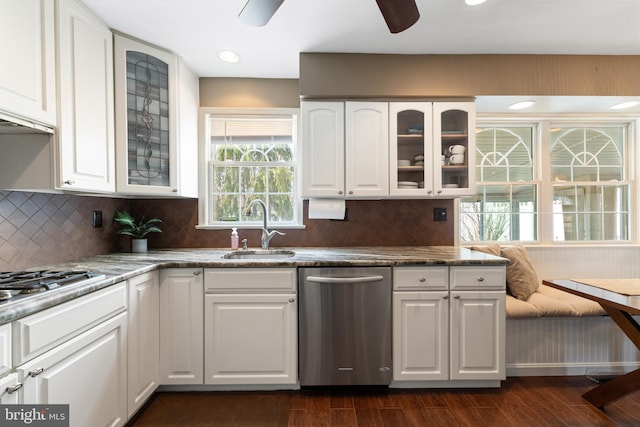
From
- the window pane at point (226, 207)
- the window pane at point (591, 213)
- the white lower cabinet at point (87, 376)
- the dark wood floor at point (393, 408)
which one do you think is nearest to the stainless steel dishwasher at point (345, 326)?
the dark wood floor at point (393, 408)

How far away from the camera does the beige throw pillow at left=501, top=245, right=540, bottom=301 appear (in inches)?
91.5

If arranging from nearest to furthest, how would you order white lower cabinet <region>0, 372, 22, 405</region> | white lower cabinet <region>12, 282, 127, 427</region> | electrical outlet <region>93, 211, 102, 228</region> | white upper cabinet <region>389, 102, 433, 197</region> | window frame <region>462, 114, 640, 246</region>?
white lower cabinet <region>0, 372, 22, 405</region>, white lower cabinet <region>12, 282, 127, 427</region>, electrical outlet <region>93, 211, 102, 228</region>, white upper cabinet <region>389, 102, 433, 197</region>, window frame <region>462, 114, 640, 246</region>

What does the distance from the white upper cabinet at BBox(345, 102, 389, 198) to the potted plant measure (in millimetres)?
1635

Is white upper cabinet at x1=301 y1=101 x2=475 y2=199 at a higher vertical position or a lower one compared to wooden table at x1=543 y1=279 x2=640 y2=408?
higher

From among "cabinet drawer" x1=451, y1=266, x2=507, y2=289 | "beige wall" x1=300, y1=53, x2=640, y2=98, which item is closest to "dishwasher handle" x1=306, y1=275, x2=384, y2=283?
"cabinet drawer" x1=451, y1=266, x2=507, y2=289

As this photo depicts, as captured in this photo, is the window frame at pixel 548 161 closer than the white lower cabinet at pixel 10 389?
No

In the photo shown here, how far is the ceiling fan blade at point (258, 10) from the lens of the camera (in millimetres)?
1354

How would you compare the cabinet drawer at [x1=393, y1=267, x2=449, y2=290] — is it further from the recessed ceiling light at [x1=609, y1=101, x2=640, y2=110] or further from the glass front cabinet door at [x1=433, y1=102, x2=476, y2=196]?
the recessed ceiling light at [x1=609, y1=101, x2=640, y2=110]

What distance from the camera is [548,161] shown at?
113 inches

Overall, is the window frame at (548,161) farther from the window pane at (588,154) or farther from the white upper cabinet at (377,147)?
the white upper cabinet at (377,147)

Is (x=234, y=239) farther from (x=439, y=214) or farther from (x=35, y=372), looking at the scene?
(x=439, y=214)

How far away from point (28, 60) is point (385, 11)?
1.67 metres

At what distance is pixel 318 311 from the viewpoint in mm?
1961

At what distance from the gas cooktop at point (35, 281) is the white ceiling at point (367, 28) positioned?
155 centimetres
